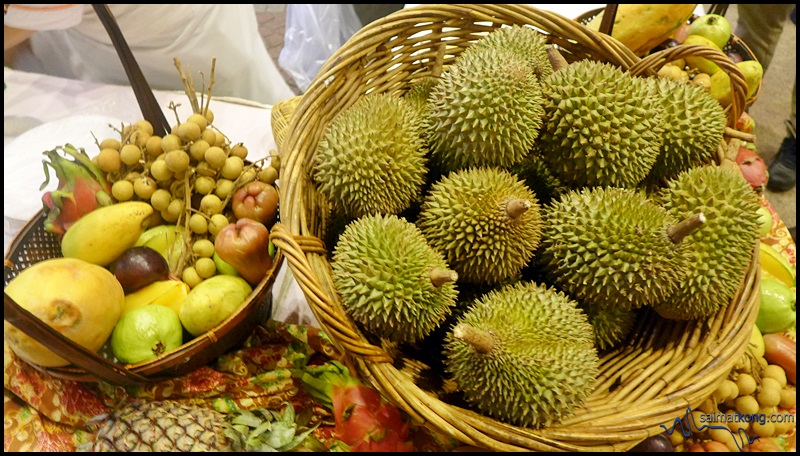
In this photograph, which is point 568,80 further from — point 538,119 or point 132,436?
point 132,436

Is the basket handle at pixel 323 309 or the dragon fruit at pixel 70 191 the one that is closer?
the basket handle at pixel 323 309

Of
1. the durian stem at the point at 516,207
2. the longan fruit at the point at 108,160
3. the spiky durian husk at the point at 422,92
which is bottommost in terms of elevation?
the longan fruit at the point at 108,160

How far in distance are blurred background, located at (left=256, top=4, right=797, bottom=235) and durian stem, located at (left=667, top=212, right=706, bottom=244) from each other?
182 centimetres

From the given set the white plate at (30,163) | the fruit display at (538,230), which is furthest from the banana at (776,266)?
the white plate at (30,163)

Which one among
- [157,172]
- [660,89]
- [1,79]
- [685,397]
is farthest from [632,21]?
[1,79]

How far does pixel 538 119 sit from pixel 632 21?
31.8 inches

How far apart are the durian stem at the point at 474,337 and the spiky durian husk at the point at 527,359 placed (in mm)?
13

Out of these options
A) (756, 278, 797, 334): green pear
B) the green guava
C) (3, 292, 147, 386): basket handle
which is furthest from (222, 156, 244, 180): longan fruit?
(756, 278, 797, 334): green pear

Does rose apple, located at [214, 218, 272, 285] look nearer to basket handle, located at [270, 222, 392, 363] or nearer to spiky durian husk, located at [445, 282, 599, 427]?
basket handle, located at [270, 222, 392, 363]

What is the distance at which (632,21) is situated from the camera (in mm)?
1416

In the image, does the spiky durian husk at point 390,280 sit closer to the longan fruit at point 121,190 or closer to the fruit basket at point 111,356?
the fruit basket at point 111,356

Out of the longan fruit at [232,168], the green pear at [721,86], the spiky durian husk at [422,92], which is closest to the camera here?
the spiky durian husk at [422,92]

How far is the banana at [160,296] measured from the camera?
0.94 m

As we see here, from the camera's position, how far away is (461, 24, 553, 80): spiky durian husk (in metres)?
0.93
